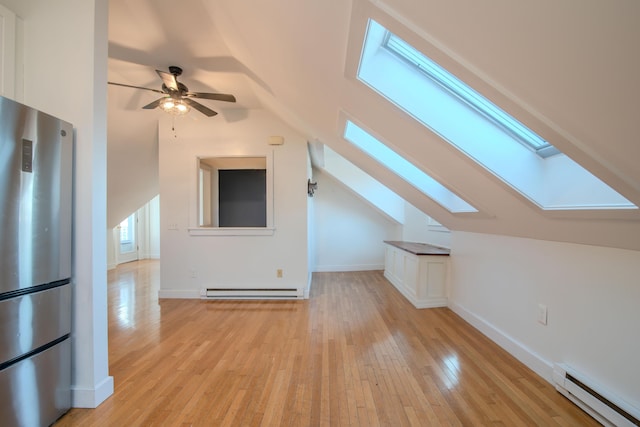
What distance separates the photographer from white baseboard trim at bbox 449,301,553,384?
1.99 metres

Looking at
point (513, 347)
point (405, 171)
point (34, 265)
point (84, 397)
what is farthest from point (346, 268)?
point (34, 265)

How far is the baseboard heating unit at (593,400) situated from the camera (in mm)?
1433

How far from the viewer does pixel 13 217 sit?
1.31 m

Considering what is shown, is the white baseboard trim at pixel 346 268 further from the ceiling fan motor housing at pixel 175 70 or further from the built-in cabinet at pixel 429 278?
the ceiling fan motor housing at pixel 175 70

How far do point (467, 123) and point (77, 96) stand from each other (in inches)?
96.2

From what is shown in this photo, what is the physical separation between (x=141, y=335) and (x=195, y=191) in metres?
1.94

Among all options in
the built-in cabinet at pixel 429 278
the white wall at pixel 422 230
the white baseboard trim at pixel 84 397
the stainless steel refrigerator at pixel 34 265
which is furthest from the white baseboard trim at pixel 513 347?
the stainless steel refrigerator at pixel 34 265

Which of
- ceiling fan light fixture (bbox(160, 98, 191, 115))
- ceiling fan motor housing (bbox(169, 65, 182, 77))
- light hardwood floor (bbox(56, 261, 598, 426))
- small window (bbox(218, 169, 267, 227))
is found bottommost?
light hardwood floor (bbox(56, 261, 598, 426))

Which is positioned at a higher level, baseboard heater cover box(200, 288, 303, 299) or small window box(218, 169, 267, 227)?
small window box(218, 169, 267, 227)

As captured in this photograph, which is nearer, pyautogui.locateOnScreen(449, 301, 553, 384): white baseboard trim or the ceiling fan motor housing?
pyautogui.locateOnScreen(449, 301, 553, 384): white baseboard trim

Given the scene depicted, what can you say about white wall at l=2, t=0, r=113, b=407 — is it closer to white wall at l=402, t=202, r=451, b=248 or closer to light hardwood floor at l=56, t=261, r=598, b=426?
light hardwood floor at l=56, t=261, r=598, b=426

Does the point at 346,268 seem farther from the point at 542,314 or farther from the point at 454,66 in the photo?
the point at 454,66

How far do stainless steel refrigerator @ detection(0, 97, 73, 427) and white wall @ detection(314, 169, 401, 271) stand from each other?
4.49 meters

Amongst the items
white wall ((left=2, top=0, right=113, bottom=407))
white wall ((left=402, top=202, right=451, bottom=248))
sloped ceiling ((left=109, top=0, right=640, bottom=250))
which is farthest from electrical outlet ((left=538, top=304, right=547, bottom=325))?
white wall ((left=2, top=0, right=113, bottom=407))
